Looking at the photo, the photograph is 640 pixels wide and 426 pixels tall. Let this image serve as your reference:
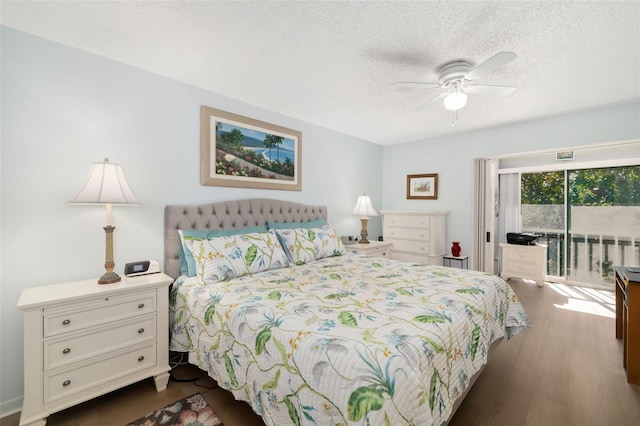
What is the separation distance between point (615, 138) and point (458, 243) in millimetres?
2234

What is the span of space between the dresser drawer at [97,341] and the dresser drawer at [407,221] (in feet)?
12.4

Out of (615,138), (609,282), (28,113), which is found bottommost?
(609,282)

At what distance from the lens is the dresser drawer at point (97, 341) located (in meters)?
1.66

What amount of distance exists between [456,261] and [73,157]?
196 inches

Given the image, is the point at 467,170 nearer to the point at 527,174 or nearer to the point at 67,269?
the point at 527,174

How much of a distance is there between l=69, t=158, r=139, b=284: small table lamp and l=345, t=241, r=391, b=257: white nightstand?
Answer: 2719 millimetres

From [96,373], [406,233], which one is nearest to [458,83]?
[406,233]

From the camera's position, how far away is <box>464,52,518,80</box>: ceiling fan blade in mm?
1753

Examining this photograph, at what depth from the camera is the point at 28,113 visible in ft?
6.34

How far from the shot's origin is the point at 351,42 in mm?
2049

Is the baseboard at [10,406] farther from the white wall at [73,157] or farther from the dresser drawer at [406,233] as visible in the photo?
the dresser drawer at [406,233]

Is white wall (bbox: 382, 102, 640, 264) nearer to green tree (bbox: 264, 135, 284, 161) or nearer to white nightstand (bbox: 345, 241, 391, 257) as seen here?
white nightstand (bbox: 345, 241, 391, 257)

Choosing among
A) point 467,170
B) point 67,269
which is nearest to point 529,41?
point 467,170

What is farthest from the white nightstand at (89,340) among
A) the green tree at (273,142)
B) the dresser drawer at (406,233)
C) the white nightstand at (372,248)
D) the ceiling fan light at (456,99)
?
the dresser drawer at (406,233)
